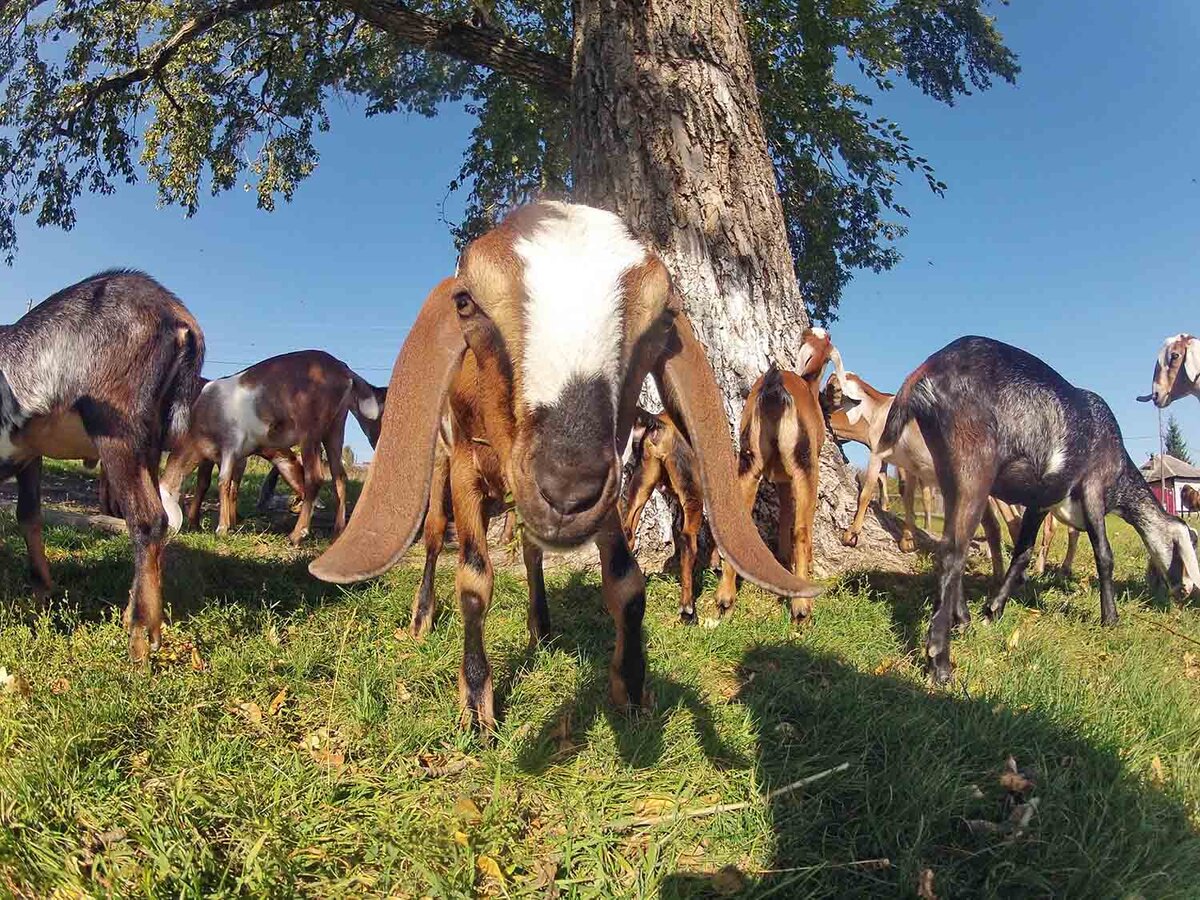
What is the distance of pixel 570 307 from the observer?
2.45 meters

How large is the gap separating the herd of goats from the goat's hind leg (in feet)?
0.07

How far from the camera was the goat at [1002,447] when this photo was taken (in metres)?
4.46

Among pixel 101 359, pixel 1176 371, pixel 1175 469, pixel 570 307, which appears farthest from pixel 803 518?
pixel 1175 469

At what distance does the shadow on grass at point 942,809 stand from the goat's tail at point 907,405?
1941 millimetres

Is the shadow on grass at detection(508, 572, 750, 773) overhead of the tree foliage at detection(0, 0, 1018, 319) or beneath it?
beneath

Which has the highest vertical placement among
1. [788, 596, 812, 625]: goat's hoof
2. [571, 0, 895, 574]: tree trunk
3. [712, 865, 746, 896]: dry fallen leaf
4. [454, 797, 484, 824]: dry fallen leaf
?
[571, 0, 895, 574]: tree trunk

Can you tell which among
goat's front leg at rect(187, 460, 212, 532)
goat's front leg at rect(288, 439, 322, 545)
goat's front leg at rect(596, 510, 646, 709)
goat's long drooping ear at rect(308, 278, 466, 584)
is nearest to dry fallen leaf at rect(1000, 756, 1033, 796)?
goat's front leg at rect(596, 510, 646, 709)

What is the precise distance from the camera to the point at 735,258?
6.02 meters

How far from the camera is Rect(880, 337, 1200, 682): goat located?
446 cm

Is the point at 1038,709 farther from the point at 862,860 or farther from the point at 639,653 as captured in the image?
the point at 639,653

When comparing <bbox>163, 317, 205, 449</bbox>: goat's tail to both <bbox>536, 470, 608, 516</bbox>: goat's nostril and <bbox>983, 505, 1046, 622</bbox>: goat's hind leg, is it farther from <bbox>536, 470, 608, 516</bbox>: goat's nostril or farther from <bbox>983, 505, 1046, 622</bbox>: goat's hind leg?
<bbox>983, 505, 1046, 622</bbox>: goat's hind leg

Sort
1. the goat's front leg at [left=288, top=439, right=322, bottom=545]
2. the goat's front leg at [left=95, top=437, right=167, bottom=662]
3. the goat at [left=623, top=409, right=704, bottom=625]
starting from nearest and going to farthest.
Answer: the goat's front leg at [left=95, top=437, right=167, bottom=662], the goat at [left=623, top=409, right=704, bottom=625], the goat's front leg at [left=288, top=439, right=322, bottom=545]

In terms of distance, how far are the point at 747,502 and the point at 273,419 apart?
5900 mm

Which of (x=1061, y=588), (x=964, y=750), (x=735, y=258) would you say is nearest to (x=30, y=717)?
(x=964, y=750)
